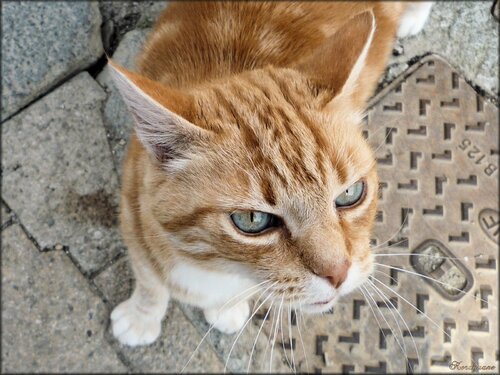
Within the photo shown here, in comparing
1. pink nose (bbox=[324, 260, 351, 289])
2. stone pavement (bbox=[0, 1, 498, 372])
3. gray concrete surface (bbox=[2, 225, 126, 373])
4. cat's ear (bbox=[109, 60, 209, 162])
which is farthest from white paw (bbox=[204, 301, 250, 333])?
cat's ear (bbox=[109, 60, 209, 162])

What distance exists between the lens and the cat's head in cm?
114

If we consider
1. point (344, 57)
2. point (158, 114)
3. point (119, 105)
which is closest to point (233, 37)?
point (344, 57)

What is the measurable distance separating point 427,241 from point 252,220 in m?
1.02

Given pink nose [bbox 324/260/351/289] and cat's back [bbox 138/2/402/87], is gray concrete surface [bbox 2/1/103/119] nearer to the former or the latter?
cat's back [bbox 138/2/402/87]

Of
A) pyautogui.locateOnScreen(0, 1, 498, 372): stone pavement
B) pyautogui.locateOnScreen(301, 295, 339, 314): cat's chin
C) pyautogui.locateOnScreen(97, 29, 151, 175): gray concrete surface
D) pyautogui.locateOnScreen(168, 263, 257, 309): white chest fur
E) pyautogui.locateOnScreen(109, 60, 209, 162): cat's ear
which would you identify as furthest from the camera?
pyautogui.locateOnScreen(97, 29, 151, 175): gray concrete surface

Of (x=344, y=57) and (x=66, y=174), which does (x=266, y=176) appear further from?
(x=66, y=174)

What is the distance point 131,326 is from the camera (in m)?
1.89

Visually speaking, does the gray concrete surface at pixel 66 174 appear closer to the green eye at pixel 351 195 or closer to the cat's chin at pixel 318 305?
the cat's chin at pixel 318 305

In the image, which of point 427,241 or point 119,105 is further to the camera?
point 119,105

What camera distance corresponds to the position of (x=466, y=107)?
2102 mm

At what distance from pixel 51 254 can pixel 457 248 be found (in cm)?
162

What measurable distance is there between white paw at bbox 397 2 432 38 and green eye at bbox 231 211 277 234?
1421 millimetres

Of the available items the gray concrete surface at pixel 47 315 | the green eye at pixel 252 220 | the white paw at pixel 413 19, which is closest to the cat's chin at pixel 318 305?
the green eye at pixel 252 220

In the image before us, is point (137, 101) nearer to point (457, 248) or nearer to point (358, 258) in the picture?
point (358, 258)
